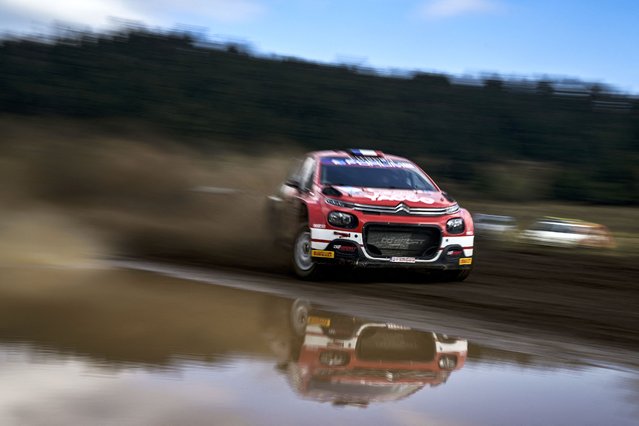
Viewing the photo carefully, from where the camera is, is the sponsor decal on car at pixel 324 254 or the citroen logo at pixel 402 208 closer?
the sponsor decal on car at pixel 324 254

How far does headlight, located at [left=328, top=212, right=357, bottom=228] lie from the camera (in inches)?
374

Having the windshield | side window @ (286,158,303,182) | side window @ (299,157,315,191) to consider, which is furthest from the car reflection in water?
side window @ (286,158,303,182)

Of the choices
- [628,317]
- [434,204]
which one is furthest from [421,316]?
[434,204]

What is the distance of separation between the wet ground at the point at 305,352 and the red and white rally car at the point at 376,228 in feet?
1.10

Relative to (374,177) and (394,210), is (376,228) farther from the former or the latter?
(374,177)

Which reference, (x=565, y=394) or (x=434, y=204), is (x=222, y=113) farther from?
(x=565, y=394)

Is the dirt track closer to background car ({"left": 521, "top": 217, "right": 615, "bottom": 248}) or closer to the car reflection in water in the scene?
the car reflection in water

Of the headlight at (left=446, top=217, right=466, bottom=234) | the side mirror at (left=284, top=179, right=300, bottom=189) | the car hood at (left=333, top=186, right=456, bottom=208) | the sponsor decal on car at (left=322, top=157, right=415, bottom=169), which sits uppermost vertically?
the sponsor decal on car at (left=322, top=157, right=415, bottom=169)

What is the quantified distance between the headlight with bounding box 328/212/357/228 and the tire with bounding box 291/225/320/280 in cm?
35

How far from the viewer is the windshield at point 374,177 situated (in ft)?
34.1

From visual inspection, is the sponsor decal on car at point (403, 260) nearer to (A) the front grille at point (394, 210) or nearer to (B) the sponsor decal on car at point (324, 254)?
(A) the front grille at point (394, 210)

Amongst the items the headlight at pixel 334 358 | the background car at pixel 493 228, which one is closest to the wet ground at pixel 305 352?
the headlight at pixel 334 358

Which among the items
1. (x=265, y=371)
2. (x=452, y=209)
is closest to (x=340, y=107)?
(x=452, y=209)

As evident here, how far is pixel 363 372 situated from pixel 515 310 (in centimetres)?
330
